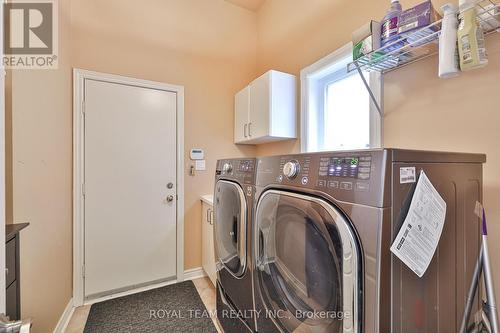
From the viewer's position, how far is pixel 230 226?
1.49 metres

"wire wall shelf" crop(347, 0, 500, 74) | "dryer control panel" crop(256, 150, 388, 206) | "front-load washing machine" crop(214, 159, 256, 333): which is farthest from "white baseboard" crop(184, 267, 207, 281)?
"wire wall shelf" crop(347, 0, 500, 74)

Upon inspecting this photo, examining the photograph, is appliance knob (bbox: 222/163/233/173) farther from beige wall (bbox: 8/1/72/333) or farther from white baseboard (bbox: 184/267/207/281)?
white baseboard (bbox: 184/267/207/281)

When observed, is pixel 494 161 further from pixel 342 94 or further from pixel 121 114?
pixel 121 114

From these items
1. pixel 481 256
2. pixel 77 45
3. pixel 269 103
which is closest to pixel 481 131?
pixel 481 256

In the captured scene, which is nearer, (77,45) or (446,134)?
(446,134)

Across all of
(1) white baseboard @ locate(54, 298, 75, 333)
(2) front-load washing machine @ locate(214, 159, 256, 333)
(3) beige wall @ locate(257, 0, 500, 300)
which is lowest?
(1) white baseboard @ locate(54, 298, 75, 333)

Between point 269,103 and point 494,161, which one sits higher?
point 269,103

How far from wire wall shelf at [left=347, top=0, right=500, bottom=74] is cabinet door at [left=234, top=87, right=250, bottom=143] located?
1218 mm

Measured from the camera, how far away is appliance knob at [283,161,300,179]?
87cm

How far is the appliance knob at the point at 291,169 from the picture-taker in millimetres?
869

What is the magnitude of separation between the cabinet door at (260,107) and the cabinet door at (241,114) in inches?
3.7

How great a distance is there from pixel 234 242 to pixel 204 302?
1014 millimetres

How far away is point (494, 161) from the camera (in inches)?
37.9

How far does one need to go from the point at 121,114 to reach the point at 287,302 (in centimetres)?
214
